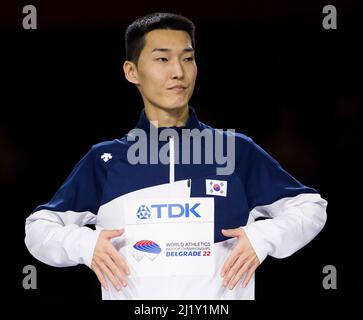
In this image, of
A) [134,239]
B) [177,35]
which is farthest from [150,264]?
[177,35]

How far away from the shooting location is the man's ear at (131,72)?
277 centimetres

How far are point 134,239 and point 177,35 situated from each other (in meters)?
0.76

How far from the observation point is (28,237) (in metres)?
2.66

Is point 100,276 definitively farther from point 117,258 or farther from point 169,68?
point 169,68

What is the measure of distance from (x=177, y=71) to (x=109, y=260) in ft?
2.35

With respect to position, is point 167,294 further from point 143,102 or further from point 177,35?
point 177,35

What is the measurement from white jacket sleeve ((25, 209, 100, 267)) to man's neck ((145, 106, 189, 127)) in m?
0.43

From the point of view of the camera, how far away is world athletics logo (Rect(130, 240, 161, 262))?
2559mm

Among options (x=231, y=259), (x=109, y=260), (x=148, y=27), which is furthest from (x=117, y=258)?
(x=148, y=27)

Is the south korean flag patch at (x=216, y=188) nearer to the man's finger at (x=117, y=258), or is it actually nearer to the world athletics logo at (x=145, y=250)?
the world athletics logo at (x=145, y=250)

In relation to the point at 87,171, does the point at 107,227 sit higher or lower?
lower

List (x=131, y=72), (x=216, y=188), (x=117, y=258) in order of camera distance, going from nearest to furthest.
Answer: (x=117, y=258) → (x=216, y=188) → (x=131, y=72)

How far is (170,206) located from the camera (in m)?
2.57

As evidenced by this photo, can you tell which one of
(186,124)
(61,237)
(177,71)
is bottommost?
(61,237)
